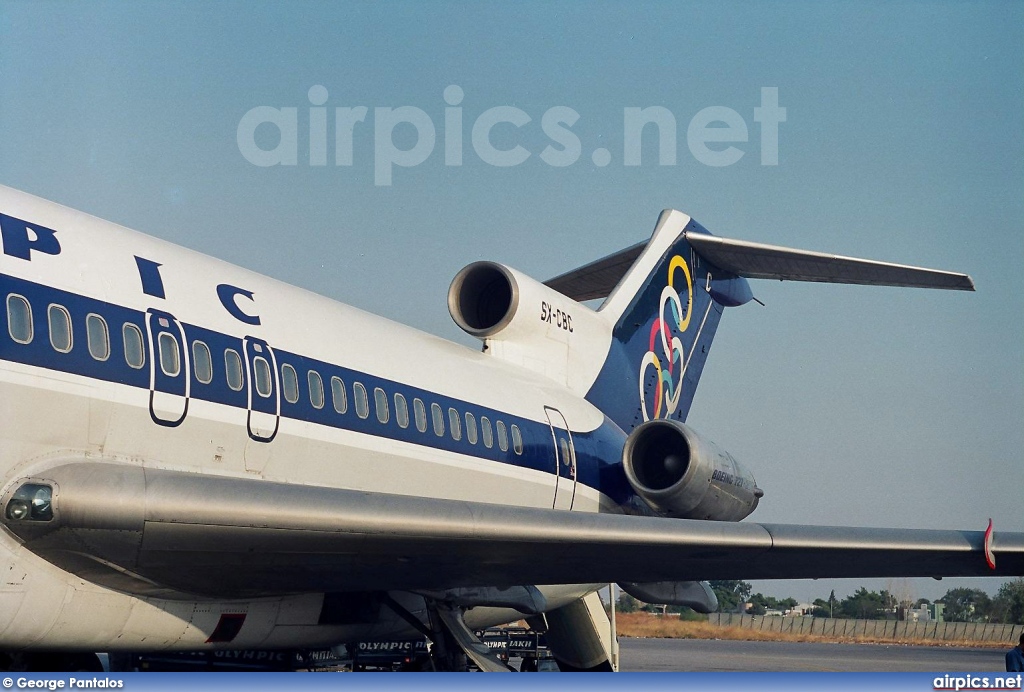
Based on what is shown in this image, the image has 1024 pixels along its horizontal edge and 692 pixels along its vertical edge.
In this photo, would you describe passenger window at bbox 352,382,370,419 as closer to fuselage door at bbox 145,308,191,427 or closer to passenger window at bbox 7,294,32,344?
fuselage door at bbox 145,308,191,427

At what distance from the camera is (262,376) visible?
27.0ft

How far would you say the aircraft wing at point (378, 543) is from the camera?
6305 mm

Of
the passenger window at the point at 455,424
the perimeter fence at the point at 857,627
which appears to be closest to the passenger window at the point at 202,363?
the passenger window at the point at 455,424

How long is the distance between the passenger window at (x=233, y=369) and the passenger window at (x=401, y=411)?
2087mm

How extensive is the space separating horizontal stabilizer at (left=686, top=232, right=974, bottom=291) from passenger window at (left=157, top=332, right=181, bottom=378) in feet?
34.2

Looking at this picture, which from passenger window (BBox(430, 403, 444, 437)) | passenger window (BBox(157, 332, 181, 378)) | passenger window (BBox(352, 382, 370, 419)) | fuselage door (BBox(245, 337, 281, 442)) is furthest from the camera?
passenger window (BBox(430, 403, 444, 437))

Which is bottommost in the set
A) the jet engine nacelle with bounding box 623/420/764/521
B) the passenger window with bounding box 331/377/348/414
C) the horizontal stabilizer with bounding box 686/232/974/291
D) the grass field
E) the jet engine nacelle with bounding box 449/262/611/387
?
the grass field

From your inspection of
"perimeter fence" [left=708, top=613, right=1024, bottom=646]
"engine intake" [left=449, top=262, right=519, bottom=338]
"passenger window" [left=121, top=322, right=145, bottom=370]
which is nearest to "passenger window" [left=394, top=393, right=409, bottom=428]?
"passenger window" [left=121, top=322, right=145, bottom=370]

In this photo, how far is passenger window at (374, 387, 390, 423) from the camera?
963 centimetres

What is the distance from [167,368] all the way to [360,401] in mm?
2254

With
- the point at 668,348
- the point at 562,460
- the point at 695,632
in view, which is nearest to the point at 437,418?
the point at 562,460

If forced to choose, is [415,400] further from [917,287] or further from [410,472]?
[917,287]

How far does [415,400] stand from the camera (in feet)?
33.9

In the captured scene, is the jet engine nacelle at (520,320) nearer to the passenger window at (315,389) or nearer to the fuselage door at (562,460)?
the fuselage door at (562,460)
